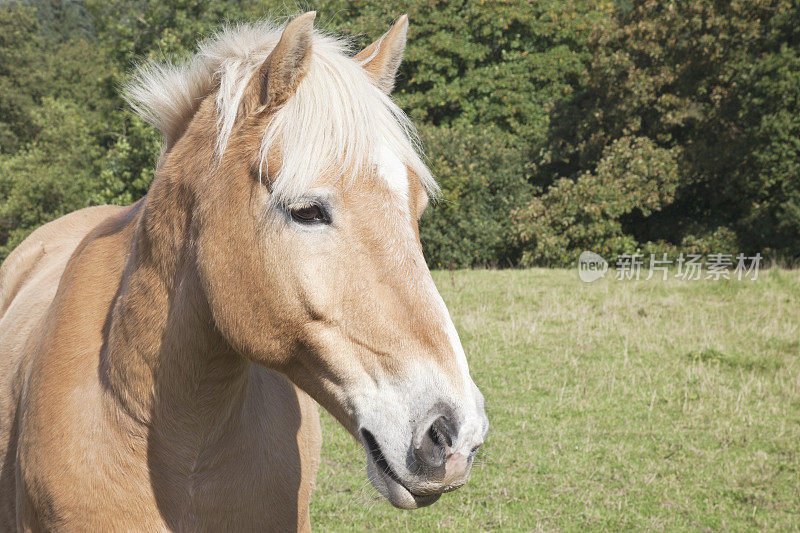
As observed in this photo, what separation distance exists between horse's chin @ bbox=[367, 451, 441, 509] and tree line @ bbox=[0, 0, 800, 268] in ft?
37.4

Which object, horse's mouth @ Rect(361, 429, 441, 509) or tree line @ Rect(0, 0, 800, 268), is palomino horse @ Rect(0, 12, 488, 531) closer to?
horse's mouth @ Rect(361, 429, 441, 509)

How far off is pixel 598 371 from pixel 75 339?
6156mm

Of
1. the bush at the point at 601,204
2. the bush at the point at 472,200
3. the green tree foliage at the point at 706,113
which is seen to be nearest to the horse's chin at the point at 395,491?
the green tree foliage at the point at 706,113

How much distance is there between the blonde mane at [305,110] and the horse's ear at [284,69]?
1.4 inches

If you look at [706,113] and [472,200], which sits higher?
[706,113]

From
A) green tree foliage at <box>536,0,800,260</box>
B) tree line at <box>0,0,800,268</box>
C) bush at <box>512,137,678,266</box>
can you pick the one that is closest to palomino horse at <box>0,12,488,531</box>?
tree line at <box>0,0,800,268</box>

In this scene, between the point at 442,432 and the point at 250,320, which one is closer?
the point at 442,432

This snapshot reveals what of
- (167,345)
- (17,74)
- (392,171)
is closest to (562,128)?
(392,171)

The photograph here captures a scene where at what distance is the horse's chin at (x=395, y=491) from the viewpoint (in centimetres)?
157

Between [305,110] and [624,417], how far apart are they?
212 inches

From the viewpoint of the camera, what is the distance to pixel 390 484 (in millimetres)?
1581

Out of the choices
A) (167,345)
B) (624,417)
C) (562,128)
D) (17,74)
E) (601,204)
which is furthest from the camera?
(17,74)

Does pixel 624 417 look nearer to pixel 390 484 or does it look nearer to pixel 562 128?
pixel 390 484

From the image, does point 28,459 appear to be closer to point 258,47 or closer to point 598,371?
point 258,47
